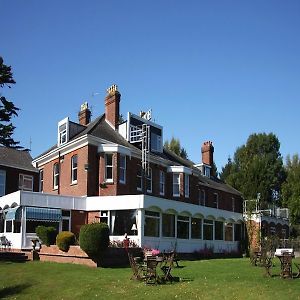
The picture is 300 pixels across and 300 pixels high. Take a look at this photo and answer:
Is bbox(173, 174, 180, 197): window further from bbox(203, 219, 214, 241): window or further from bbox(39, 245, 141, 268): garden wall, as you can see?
bbox(39, 245, 141, 268): garden wall

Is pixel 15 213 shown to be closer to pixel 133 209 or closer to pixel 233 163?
pixel 133 209

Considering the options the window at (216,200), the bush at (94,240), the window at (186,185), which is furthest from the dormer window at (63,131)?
the window at (216,200)

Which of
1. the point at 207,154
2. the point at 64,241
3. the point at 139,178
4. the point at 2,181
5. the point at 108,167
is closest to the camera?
the point at 64,241

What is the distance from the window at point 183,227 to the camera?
112 feet

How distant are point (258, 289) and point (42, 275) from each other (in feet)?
32.2

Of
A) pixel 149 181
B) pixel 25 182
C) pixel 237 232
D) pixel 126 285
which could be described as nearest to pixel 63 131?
pixel 25 182

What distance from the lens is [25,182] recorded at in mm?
41656

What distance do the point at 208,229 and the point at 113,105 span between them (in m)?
12.6

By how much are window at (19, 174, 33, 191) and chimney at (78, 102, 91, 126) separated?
6.89m

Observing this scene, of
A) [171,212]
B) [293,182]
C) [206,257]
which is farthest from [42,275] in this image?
[293,182]

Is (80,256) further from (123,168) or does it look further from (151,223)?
(123,168)

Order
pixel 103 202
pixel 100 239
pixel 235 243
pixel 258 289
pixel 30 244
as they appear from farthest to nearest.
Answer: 1. pixel 235 243
2. pixel 103 202
3. pixel 30 244
4. pixel 100 239
5. pixel 258 289

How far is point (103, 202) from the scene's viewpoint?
32188 millimetres

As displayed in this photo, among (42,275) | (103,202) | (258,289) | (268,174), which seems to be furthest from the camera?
(268,174)
